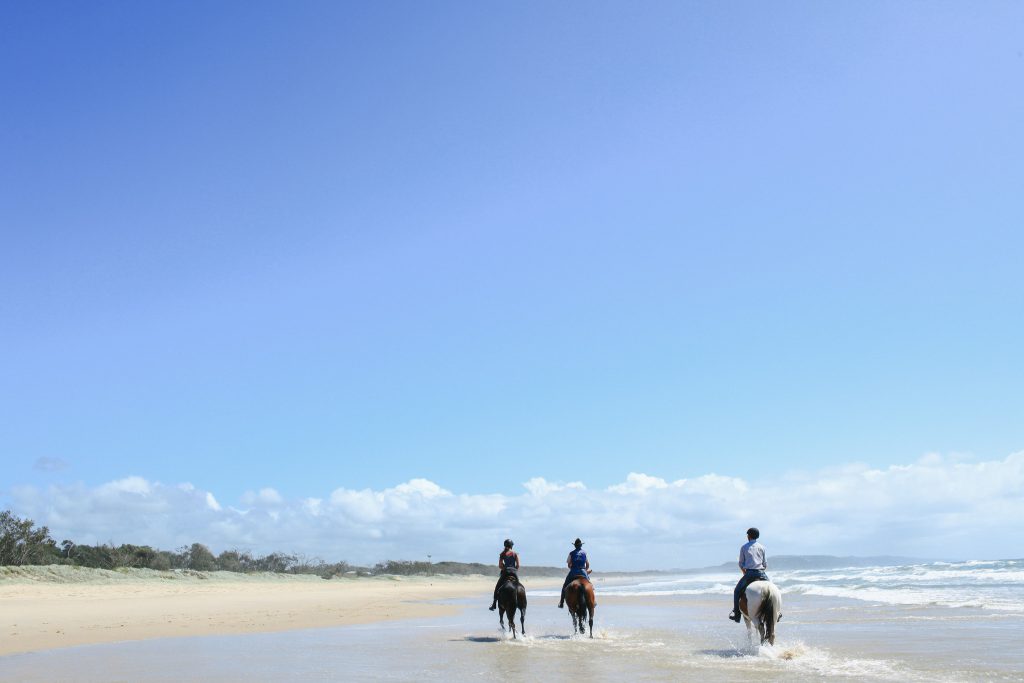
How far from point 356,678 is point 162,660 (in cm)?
489

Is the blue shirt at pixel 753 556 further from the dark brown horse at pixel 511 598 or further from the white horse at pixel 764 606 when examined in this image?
the dark brown horse at pixel 511 598

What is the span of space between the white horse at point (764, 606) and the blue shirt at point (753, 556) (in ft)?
1.65

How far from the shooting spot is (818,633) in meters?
19.2

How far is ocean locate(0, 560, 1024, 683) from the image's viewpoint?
41.0 feet

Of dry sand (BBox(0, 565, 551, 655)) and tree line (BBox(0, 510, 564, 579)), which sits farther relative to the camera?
tree line (BBox(0, 510, 564, 579))

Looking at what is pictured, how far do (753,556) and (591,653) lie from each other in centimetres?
387

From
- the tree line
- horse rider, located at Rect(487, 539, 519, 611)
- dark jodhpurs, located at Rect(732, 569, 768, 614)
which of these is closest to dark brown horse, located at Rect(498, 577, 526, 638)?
horse rider, located at Rect(487, 539, 519, 611)

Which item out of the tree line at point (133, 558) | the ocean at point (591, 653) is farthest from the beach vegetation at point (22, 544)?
the ocean at point (591, 653)

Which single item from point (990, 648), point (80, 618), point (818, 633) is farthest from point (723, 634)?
point (80, 618)

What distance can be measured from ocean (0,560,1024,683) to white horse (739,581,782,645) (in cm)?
45

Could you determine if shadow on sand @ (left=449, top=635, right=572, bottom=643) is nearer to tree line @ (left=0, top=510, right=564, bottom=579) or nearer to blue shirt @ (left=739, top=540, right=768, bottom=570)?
blue shirt @ (left=739, top=540, right=768, bottom=570)

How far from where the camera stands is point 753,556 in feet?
53.1

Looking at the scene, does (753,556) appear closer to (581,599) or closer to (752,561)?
(752,561)

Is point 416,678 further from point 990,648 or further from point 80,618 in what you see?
point 80,618
